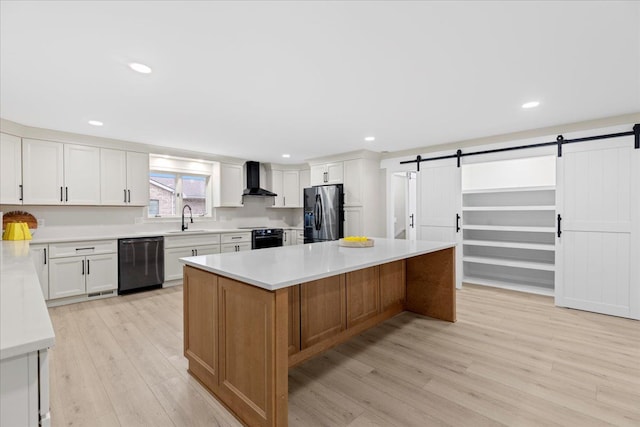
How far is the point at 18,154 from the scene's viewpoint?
3.74 meters

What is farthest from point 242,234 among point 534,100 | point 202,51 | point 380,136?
point 534,100

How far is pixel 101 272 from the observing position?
416 cm

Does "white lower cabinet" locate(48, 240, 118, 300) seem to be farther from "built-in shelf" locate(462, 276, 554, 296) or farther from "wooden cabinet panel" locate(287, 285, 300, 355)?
"built-in shelf" locate(462, 276, 554, 296)

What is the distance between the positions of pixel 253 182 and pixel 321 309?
168 inches

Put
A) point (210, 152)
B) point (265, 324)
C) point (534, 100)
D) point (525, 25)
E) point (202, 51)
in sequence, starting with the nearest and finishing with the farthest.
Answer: point (265, 324)
point (525, 25)
point (202, 51)
point (534, 100)
point (210, 152)

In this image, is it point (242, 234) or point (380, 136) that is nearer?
point (380, 136)

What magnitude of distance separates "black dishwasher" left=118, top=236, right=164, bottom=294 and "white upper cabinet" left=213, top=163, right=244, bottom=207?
4.78ft

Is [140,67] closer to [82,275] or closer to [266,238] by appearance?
[82,275]

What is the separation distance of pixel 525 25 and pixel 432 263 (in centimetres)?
234

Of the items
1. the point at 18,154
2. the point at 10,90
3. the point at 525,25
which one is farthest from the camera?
the point at 18,154

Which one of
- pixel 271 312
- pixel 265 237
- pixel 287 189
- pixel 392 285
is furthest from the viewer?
pixel 287 189

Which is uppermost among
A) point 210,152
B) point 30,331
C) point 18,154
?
point 210,152

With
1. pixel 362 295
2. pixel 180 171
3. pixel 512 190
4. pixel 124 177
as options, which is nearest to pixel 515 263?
pixel 512 190

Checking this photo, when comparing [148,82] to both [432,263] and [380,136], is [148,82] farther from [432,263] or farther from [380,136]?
[432,263]
